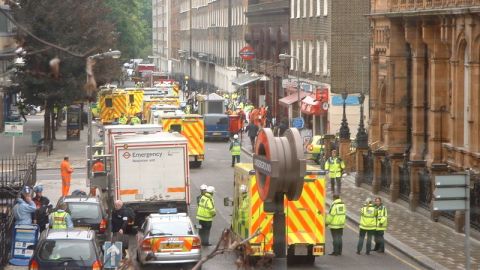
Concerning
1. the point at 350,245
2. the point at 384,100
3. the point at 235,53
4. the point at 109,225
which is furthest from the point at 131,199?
the point at 235,53

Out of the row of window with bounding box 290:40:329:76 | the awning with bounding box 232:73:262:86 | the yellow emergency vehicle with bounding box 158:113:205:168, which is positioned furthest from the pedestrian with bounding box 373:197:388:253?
the awning with bounding box 232:73:262:86

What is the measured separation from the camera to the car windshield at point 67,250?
67.2ft

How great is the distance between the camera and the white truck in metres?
29.4

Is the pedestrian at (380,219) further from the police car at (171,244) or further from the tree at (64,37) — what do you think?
the tree at (64,37)

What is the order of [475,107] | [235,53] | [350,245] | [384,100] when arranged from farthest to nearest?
[235,53]
[384,100]
[475,107]
[350,245]

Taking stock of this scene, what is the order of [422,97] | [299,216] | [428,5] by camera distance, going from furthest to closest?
[422,97]
[428,5]
[299,216]

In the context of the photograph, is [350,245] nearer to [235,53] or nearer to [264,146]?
[264,146]

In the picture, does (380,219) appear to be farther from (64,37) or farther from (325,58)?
(325,58)

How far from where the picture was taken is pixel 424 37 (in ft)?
119

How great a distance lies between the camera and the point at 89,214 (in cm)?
2777

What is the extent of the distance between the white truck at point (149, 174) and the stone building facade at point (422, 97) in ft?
23.9

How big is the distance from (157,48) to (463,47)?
547 feet

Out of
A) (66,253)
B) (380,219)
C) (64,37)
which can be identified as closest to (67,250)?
(66,253)

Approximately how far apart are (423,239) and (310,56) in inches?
1407
